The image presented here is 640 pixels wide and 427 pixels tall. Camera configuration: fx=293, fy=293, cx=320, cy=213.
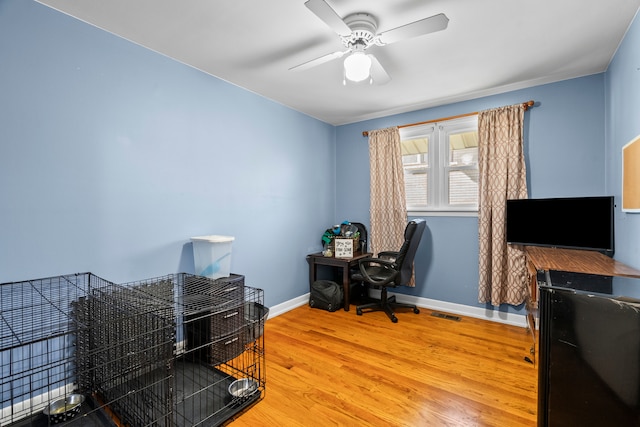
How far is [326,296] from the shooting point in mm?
3516

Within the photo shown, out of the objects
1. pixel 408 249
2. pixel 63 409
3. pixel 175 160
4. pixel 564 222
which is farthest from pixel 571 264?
pixel 63 409

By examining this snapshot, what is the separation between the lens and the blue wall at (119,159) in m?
1.72

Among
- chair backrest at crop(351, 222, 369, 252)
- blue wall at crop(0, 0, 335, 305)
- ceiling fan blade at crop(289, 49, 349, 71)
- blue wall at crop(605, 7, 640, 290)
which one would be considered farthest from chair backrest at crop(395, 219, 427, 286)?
ceiling fan blade at crop(289, 49, 349, 71)

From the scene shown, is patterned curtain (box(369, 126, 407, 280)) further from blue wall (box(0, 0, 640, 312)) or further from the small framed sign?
the small framed sign

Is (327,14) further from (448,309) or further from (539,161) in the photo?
(448,309)

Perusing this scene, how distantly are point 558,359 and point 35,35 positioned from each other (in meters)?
3.04

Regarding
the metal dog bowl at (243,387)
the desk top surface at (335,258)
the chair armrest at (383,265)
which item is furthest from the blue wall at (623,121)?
the desk top surface at (335,258)

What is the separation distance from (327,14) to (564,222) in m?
2.69

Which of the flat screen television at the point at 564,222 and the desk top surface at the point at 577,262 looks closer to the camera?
the desk top surface at the point at 577,262

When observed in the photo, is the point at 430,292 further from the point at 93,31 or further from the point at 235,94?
the point at 93,31

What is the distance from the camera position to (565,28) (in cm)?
202

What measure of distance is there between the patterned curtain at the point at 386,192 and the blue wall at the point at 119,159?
4.33 ft

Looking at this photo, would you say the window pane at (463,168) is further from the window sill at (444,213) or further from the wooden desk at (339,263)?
the wooden desk at (339,263)

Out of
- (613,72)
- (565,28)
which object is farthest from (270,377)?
(613,72)
